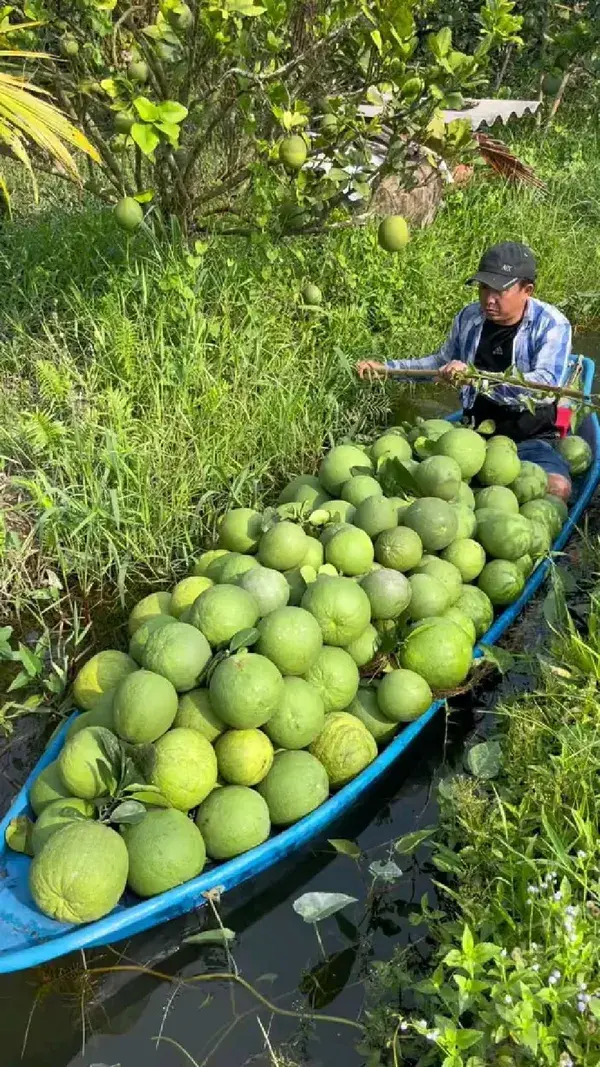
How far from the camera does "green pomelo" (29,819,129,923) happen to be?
235 centimetres

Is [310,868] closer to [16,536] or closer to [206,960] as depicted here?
[206,960]

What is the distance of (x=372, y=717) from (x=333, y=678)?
0.27 m

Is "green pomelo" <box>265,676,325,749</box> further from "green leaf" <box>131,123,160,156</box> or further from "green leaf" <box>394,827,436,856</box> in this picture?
"green leaf" <box>131,123,160,156</box>

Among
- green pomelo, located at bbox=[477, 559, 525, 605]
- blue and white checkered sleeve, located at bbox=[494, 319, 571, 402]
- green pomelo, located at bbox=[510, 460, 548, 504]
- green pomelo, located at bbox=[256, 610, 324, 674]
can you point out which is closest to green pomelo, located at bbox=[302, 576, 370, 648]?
green pomelo, located at bbox=[256, 610, 324, 674]

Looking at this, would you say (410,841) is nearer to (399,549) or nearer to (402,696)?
(402,696)

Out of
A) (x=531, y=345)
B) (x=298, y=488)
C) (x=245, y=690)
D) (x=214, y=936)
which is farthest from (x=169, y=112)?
(x=214, y=936)

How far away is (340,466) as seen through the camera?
3.83 metres

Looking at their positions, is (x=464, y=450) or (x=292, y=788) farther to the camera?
(x=464, y=450)

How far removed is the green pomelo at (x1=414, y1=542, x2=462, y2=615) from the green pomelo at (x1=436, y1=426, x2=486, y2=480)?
1.88 ft

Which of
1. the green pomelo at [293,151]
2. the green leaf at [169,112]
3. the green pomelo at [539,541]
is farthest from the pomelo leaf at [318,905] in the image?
the green pomelo at [293,151]

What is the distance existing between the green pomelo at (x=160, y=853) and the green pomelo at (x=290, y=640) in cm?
60

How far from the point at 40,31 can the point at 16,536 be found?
2.71 meters

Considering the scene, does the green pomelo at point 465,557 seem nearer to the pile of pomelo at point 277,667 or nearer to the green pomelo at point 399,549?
the pile of pomelo at point 277,667

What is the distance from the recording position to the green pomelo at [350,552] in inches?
128
